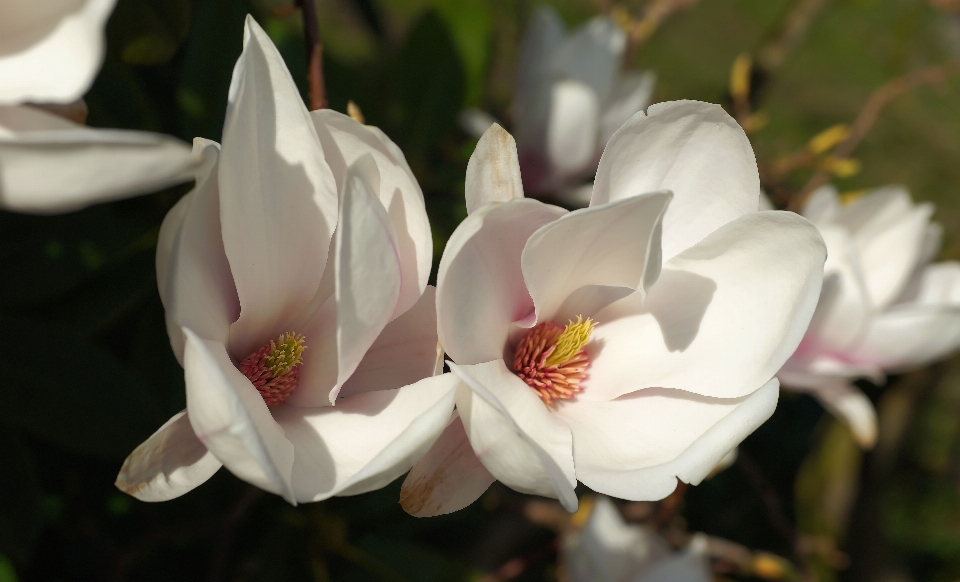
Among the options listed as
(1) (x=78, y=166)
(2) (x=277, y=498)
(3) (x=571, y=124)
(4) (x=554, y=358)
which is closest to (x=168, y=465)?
(1) (x=78, y=166)

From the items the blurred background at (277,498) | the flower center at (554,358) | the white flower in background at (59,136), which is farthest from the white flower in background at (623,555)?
the white flower in background at (59,136)

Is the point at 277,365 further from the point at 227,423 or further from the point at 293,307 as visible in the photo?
the point at 227,423

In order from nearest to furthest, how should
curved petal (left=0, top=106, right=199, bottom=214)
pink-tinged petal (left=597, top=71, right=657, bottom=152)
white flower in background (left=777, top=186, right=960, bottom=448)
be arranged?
curved petal (left=0, top=106, right=199, bottom=214) → white flower in background (left=777, top=186, right=960, bottom=448) → pink-tinged petal (left=597, top=71, right=657, bottom=152)

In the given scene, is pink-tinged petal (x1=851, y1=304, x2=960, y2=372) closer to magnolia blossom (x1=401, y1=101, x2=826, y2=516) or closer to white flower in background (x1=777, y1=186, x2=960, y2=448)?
white flower in background (x1=777, y1=186, x2=960, y2=448)

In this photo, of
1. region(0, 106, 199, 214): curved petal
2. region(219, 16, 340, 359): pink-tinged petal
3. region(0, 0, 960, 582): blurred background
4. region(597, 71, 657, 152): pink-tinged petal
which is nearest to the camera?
region(0, 106, 199, 214): curved petal

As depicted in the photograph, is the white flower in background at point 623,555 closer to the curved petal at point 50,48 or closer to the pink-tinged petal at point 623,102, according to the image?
the pink-tinged petal at point 623,102

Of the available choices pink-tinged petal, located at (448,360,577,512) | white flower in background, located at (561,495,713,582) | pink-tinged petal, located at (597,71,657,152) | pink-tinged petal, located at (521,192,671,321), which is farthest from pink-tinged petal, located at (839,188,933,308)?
pink-tinged petal, located at (448,360,577,512)
